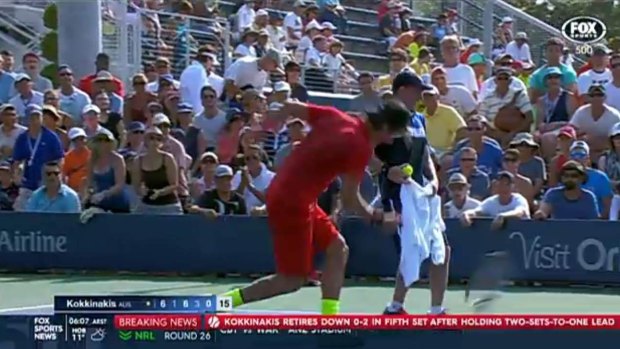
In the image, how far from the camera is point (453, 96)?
16.7 m

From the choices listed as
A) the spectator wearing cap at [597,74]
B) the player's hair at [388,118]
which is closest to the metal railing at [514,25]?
the spectator wearing cap at [597,74]

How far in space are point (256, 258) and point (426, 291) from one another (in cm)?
202

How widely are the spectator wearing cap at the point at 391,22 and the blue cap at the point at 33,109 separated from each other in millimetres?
8335

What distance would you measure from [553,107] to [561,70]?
104cm

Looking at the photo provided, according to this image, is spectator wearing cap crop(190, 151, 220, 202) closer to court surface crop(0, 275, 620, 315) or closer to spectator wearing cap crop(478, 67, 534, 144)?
court surface crop(0, 275, 620, 315)

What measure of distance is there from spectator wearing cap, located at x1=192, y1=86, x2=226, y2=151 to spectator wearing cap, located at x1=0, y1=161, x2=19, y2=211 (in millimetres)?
2081

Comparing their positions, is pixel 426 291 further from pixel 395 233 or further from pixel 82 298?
pixel 82 298

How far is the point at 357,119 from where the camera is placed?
9.39 meters


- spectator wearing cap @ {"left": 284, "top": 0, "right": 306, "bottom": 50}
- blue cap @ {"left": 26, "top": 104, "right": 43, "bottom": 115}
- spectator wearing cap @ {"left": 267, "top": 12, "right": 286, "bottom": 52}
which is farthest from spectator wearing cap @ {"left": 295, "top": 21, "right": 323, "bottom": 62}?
blue cap @ {"left": 26, "top": 104, "right": 43, "bottom": 115}

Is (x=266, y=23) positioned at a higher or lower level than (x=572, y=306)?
higher

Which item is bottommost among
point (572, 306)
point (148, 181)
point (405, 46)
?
point (572, 306)

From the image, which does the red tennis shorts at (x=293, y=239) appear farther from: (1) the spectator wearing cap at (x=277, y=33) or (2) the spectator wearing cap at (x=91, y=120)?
(1) the spectator wearing cap at (x=277, y=33)

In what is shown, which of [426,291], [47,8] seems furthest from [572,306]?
[47,8]

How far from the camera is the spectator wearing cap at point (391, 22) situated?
2417 centimetres
